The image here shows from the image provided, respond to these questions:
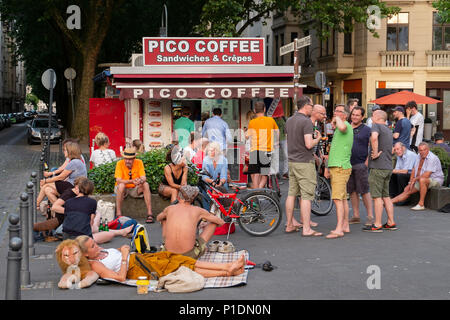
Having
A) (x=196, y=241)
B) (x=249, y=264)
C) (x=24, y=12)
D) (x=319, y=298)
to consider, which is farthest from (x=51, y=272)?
(x=24, y=12)

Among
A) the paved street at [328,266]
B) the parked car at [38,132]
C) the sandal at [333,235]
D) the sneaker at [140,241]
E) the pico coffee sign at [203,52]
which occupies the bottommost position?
the paved street at [328,266]

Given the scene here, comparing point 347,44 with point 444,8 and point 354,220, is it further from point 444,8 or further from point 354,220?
point 354,220

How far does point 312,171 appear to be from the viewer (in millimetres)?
10586

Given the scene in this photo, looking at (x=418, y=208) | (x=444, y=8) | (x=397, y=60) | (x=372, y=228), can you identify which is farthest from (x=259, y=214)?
(x=397, y=60)

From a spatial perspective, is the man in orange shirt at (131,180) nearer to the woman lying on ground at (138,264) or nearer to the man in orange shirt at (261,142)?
the man in orange shirt at (261,142)

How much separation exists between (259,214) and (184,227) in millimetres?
2634

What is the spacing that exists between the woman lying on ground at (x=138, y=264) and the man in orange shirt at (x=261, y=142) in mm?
5292

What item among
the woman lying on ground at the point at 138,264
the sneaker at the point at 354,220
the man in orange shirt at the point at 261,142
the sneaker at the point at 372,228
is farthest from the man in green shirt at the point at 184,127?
the woman lying on ground at the point at 138,264

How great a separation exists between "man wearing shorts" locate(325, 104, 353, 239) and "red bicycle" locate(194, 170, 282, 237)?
0.85 m

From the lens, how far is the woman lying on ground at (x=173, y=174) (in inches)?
455

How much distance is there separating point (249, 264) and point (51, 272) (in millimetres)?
2292

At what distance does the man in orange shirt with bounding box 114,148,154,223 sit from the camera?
1195 cm

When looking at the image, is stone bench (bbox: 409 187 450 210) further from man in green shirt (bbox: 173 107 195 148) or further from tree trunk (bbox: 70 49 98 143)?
tree trunk (bbox: 70 49 98 143)

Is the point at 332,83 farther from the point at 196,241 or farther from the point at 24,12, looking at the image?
the point at 196,241
